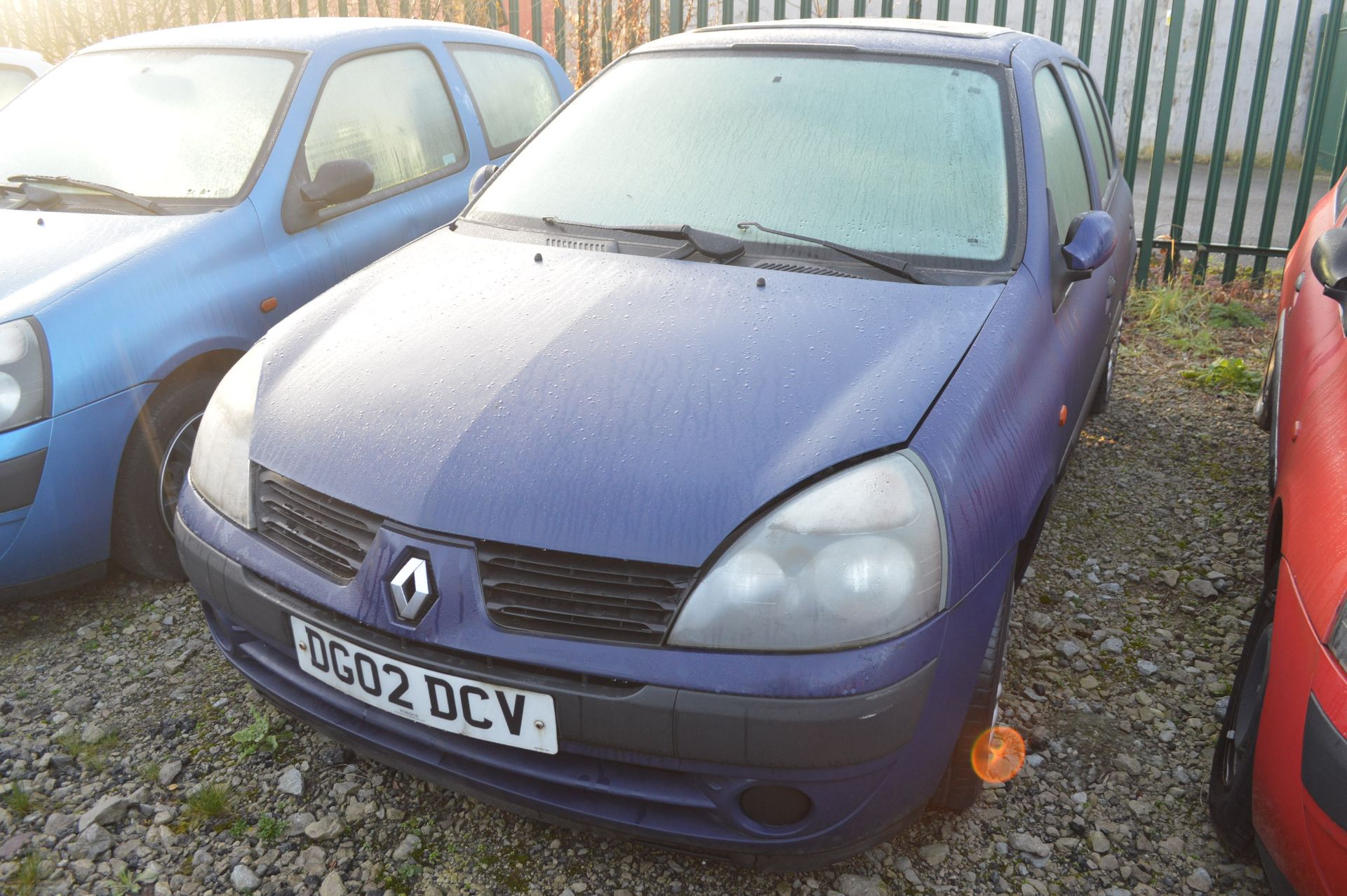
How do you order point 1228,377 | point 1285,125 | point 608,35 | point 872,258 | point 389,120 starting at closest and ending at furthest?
point 872,258, point 389,120, point 1228,377, point 1285,125, point 608,35

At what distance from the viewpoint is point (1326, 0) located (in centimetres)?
1288

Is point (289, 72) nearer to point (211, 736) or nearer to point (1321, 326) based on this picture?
point (211, 736)

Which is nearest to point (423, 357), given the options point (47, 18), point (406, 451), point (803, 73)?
point (406, 451)

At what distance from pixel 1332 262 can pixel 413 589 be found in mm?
2232

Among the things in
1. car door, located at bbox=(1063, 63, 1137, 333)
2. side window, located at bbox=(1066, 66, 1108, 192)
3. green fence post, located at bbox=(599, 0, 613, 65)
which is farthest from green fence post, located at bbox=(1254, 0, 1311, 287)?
green fence post, located at bbox=(599, 0, 613, 65)

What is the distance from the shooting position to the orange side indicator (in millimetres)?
2250

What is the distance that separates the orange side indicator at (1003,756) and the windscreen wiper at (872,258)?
3.26ft

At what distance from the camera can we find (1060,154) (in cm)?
289

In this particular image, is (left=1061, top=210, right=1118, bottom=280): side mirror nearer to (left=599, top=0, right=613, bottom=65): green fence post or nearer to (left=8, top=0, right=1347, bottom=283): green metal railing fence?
(left=8, top=0, right=1347, bottom=283): green metal railing fence

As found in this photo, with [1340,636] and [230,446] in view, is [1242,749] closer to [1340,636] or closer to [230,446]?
[1340,636]

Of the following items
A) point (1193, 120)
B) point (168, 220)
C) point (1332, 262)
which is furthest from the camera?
point (1193, 120)

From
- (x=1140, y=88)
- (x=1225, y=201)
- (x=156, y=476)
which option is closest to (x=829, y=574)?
(x=156, y=476)

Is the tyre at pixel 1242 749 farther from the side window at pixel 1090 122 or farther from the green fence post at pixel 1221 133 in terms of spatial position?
the green fence post at pixel 1221 133

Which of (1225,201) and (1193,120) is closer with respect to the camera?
(1193,120)
